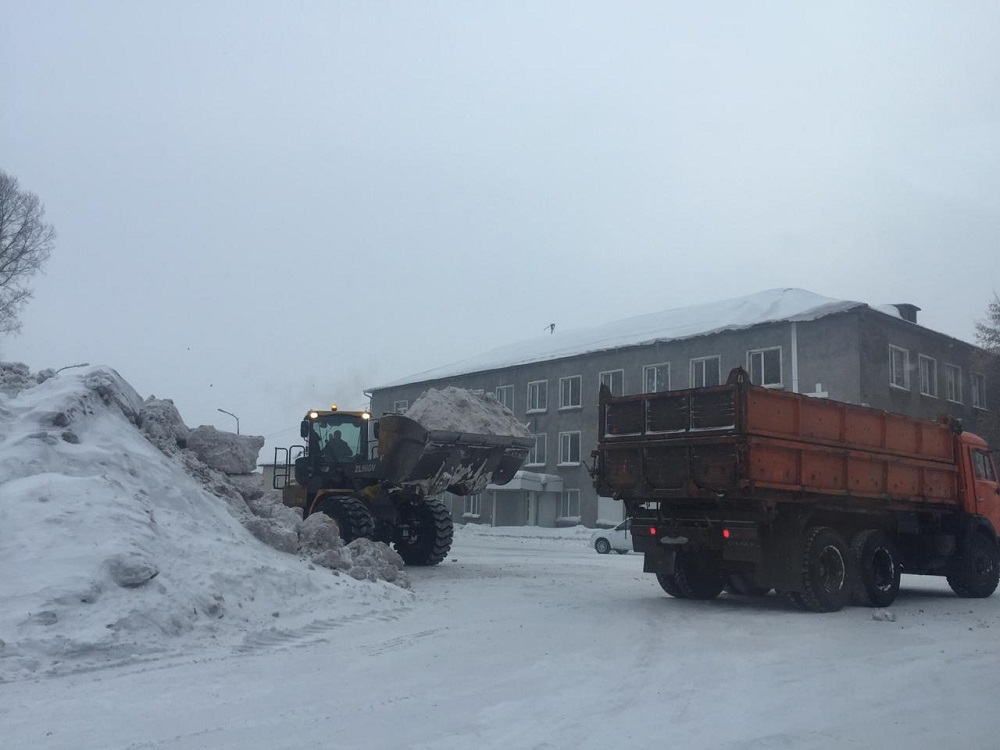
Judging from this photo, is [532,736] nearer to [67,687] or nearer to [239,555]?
[67,687]

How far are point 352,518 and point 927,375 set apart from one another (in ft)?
97.9

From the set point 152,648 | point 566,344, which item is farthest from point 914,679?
point 566,344

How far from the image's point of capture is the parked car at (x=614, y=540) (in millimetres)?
30078

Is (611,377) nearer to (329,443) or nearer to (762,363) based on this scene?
(762,363)

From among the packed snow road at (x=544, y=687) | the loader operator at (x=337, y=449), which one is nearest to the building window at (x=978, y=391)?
the packed snow road at (x=544, y=687)

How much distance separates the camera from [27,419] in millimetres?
11352

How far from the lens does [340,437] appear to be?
1866 centimetres

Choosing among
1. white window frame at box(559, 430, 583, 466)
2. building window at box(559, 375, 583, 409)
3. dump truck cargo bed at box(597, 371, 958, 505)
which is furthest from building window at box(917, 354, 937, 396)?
dump truck cargo bed at box(597, 371, 958, 505)

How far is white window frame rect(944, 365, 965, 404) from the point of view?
3975 cm

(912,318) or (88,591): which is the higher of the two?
(912,318)

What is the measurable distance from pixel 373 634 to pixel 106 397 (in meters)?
5.43

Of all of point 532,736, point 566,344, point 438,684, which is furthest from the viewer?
point 566,344

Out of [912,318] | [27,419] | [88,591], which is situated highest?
[912,318]

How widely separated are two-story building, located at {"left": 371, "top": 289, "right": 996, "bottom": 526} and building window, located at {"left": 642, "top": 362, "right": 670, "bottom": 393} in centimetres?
5
